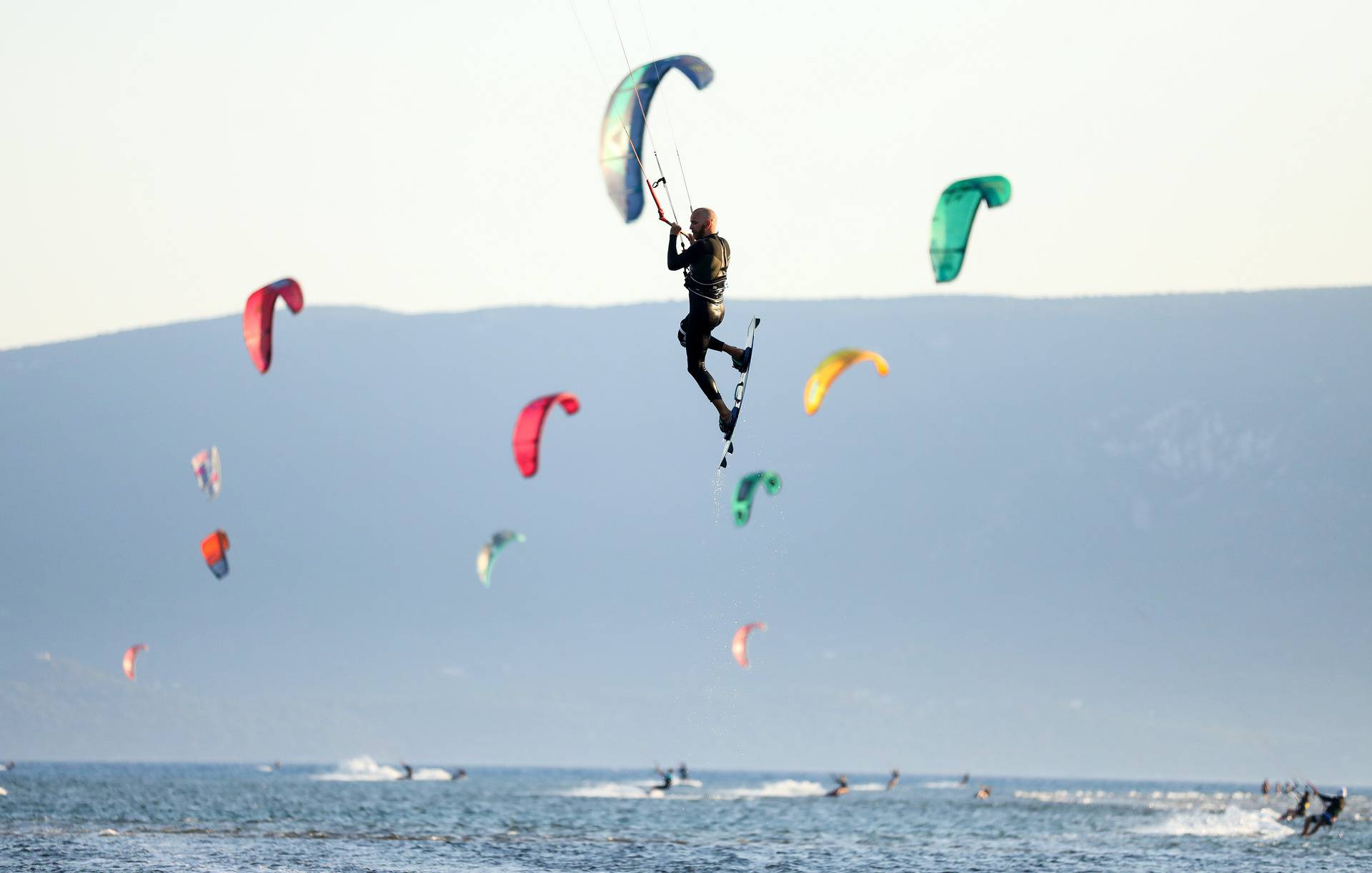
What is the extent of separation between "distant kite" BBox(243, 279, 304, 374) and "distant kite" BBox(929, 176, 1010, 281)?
15.0 m

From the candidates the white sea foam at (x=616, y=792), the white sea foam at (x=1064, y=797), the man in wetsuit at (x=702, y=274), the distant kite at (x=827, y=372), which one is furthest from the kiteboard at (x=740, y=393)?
the white sea foam at (x=1064, y=797)

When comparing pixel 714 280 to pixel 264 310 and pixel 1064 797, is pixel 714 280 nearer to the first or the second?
pixel 264 310

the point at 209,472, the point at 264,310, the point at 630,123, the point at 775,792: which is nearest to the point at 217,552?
the point at 209,472

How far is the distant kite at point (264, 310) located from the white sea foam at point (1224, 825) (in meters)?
33.7

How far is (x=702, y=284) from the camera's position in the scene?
2170cm

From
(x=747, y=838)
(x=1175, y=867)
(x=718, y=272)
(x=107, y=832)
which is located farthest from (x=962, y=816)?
(x=718, y=272)

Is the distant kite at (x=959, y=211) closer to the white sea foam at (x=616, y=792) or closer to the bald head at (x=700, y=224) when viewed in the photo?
the bald head at (x=700, y=224)

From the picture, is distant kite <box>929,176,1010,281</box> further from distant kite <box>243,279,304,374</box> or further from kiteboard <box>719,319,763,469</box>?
distant kite <box>243,279,304,374</box>

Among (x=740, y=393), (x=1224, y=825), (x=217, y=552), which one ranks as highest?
(x=217, y=552)

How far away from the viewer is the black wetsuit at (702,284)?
2162 centimetres

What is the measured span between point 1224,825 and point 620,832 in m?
22.5

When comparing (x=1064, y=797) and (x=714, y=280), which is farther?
(x=1064, y=797)

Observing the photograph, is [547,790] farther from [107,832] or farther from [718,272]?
[718,272]

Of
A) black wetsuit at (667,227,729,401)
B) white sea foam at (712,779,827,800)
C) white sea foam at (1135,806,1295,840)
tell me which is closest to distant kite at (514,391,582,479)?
black wetsuit at (667,227,729,401)
